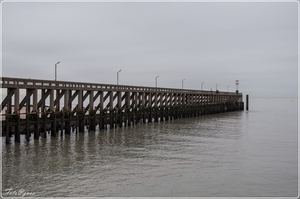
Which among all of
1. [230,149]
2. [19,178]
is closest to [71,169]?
[19,178]

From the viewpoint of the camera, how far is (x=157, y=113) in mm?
45844

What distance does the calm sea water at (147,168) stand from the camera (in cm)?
1387

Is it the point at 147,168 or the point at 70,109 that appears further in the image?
the point at 70,109

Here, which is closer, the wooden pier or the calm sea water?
the calm sea water

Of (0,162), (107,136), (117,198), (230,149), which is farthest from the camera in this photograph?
(107,136)

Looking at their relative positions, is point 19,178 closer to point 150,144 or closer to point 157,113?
point 150,144

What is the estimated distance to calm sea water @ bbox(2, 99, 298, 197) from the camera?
13867 mm

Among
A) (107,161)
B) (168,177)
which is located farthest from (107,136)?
(168,177)

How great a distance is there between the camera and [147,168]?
17.4 m

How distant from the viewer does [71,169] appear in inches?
662

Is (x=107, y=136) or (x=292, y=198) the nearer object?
(x=292, y=198)

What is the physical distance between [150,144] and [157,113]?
66.6ft

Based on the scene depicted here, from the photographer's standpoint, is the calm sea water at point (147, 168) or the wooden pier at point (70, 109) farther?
the wooden pier at point (70, 109)

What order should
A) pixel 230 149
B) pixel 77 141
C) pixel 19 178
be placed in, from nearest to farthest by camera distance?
pixel 19 178
pixel 230 149
pixel 77 141
